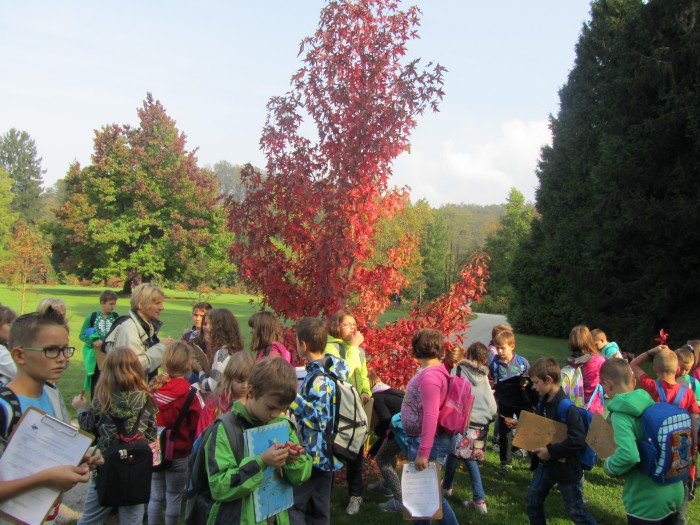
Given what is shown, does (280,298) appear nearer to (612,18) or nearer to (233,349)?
(233,349)

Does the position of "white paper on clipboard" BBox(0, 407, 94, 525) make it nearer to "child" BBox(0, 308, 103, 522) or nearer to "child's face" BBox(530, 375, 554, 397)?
"child" BBox(0, 308, 103, 522)

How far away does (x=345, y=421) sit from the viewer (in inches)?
170

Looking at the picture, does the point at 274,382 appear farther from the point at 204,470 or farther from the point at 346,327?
the point at 346,327

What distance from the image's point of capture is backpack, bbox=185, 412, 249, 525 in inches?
117

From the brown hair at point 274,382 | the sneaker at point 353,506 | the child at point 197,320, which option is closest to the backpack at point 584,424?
the sneaker at point 353,506

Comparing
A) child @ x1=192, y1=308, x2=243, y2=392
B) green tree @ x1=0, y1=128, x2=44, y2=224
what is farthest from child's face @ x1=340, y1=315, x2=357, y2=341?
green tree @ x1=0, y1=128, x2=44, y2=224

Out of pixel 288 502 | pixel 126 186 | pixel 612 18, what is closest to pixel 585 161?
pixel 612 18

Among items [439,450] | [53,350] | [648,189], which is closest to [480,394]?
[439,450]

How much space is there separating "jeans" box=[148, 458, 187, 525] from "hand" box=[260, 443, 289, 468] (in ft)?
7.22

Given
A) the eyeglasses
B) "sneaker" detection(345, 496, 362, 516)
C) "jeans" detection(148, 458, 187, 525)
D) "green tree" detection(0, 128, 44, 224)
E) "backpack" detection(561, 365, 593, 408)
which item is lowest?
"sneaker" detection(345, 496, 362, 516)

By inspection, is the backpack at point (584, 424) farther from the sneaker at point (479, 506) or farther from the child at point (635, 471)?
the sneaker at point (479, 506)

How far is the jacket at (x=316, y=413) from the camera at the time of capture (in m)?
3.96

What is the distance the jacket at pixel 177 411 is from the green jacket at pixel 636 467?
3269mm

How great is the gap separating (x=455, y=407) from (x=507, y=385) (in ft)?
10.4
